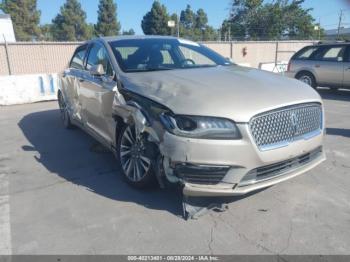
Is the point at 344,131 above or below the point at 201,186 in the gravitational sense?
below

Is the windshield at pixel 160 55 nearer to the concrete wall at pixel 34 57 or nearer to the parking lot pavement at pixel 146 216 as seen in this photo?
the parking lot pavement at pixel 146 216

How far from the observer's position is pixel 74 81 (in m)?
5.86

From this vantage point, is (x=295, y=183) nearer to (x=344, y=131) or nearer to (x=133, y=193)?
(x=133, y=193)

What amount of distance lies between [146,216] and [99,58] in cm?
252

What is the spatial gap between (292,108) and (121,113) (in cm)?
187

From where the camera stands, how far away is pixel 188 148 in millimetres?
2945

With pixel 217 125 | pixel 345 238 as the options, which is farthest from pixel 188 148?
pixel 345 238

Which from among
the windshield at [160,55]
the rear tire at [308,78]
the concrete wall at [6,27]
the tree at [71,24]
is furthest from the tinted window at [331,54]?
the tree at [71,24]

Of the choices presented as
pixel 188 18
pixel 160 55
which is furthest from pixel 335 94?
pixel 188 18

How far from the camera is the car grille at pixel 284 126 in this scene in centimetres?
301

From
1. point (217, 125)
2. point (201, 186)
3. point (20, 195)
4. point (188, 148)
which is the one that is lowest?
point (20, 195)

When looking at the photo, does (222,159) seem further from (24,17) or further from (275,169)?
(24,17)

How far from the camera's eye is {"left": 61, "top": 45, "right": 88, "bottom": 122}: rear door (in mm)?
5661

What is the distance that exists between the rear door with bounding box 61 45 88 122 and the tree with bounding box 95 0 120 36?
166ft
